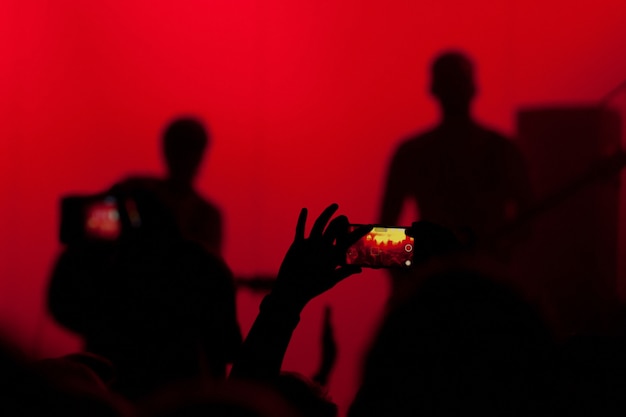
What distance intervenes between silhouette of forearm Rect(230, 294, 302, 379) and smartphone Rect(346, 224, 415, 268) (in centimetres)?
27

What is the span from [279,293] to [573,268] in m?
1.91

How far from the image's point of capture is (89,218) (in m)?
1.78

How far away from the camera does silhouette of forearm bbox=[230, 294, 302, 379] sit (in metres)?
0.90

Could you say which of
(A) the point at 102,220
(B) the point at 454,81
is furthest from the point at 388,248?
(B) the point at 454,81

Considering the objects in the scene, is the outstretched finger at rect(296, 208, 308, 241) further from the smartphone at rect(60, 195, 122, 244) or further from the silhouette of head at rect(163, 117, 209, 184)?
the silhouette of head at rect(163, 117, 209, 184)

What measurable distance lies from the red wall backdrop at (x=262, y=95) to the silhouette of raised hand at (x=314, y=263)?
66.2 inches

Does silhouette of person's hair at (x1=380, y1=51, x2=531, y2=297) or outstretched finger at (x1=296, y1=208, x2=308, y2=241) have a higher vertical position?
outstretched finger at (x1=296, y1=208, x2=308, y2=241)

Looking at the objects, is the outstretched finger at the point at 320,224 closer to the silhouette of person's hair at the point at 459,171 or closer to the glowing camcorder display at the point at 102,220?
the glowing camcorder display at the point at 102,220

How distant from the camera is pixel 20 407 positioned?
1.65 feet

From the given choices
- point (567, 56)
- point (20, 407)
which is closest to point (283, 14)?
point (567, 56)

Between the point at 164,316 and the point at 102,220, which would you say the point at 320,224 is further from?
the point at 102,220

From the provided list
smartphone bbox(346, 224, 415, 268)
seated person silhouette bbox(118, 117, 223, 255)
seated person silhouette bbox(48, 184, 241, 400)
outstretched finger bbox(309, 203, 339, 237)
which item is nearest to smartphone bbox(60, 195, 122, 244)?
seated person silhouette bbox(48, 184, 241, 400)

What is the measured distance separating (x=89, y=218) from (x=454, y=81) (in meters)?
1.32

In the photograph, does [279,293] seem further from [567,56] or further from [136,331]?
[567,56]
